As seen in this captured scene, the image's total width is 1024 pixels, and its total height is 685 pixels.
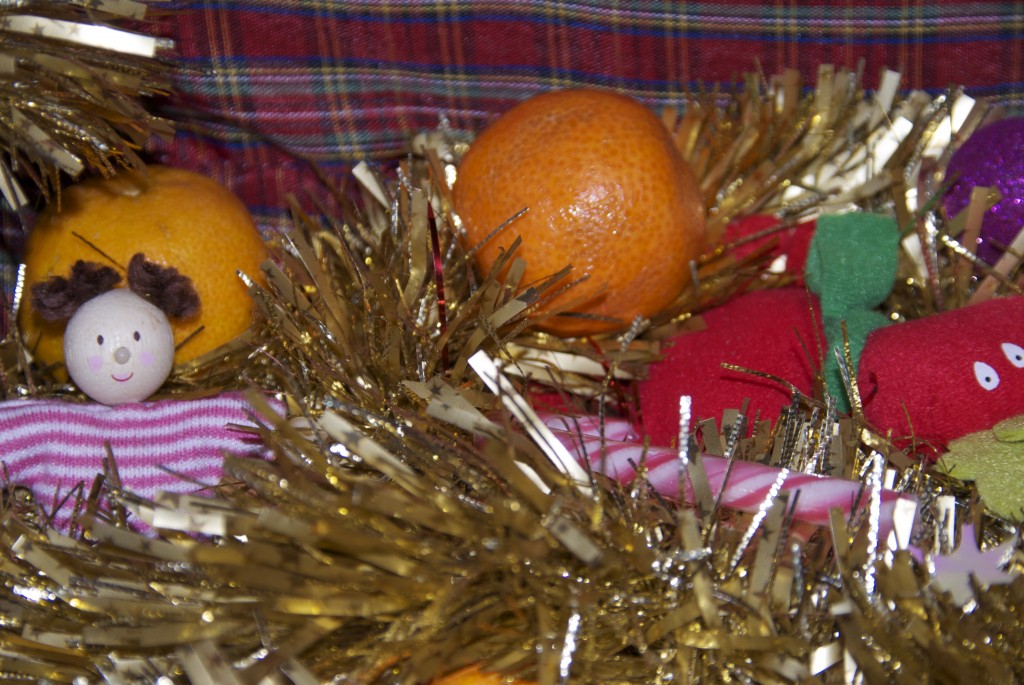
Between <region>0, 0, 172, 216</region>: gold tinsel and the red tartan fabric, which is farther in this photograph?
the red tartan fabric

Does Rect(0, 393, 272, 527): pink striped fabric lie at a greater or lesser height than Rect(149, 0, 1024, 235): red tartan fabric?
lesser

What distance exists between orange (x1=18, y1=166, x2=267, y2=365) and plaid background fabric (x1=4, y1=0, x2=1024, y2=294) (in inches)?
4.8

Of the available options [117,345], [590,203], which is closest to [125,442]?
[117,345]

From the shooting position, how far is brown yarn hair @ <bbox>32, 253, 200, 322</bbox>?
0.80 m

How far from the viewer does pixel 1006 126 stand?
2.96ft

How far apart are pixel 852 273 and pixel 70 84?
2.20ft

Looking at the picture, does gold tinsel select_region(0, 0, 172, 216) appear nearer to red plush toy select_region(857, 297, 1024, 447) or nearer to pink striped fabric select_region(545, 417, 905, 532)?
pink striped fabric select_region(545, 417, 905, 532)

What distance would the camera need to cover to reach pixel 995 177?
0.88 m

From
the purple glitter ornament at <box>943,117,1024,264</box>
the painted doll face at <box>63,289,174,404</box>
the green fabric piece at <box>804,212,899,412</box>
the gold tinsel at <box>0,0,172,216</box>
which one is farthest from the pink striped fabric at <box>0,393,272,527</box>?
the purple glitter ornament at <box>943,117,1024,264</box>

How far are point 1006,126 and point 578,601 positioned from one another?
0.63m

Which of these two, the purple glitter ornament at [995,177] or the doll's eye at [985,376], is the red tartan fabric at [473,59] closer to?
the purple glitter ornament at [995,177]

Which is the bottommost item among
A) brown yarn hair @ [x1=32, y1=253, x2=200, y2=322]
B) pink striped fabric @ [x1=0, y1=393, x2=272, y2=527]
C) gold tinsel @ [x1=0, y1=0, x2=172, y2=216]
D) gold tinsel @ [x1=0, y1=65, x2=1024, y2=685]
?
gold tinsel @ [x1=0, y1=65, x2=1024, y2=685]

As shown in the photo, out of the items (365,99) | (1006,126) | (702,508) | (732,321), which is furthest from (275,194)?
(1006,126)

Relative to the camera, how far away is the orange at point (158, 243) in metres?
0.85
